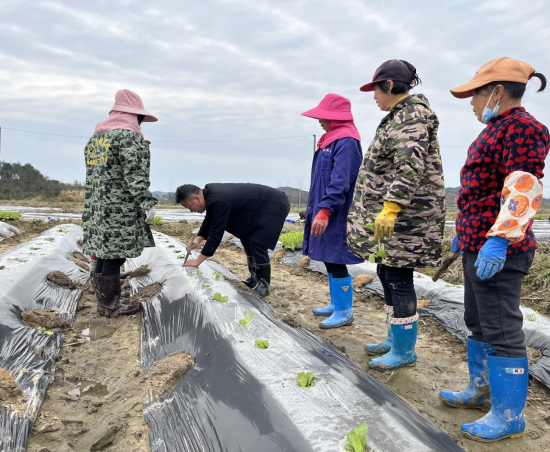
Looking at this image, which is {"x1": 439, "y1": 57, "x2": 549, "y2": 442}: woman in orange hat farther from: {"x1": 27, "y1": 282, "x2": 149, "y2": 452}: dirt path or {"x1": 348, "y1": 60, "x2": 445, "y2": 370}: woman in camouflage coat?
{"x1": 27, "y1": 282, "x2": 149, "y2": 452}: dirt path

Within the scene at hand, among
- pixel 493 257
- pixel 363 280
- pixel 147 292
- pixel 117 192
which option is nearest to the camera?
pixel 493 257

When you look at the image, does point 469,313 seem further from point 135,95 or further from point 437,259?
point 135,95

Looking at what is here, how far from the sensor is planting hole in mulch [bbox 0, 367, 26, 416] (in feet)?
5.83

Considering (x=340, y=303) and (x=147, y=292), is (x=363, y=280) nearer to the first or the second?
(x=340, y=303)

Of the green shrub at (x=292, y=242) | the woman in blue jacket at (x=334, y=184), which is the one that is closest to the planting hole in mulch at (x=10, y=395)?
the woman in blue jacket at (x=334, y=184)

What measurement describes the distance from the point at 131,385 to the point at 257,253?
1.97 metres

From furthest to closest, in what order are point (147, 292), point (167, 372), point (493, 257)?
point (147, 292)
point (167, 372)
point (493, 257)

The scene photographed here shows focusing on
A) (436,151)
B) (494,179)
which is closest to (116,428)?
(494,179)

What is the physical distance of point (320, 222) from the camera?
289 centimetres

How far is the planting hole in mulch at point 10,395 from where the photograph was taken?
5.83 feet

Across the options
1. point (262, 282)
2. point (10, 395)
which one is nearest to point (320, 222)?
point (262, 282)

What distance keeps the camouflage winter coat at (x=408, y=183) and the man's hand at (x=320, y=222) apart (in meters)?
0.49

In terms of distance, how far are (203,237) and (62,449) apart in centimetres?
241

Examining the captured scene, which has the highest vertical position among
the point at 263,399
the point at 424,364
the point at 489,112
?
the point at 489,112
